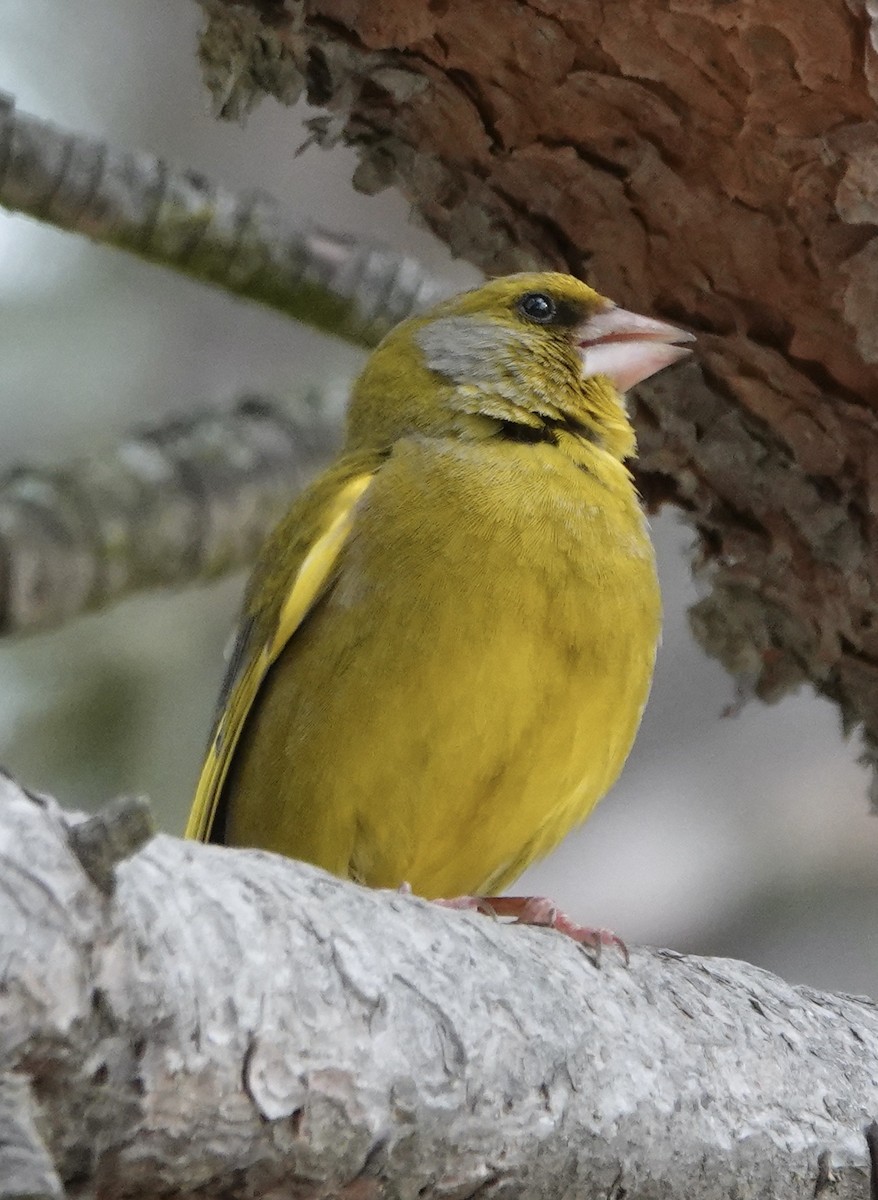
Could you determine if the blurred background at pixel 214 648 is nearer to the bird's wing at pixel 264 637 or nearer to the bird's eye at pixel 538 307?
the bird's wing at pixel 264 637

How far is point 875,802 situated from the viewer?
10.4ft

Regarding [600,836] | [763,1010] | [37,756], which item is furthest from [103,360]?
[763,1010]

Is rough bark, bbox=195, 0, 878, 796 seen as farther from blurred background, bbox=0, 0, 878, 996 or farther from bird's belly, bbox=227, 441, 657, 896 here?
blurred background, bbox=0, 0, 878, 996

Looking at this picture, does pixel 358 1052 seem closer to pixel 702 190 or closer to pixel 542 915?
pixel 542 915

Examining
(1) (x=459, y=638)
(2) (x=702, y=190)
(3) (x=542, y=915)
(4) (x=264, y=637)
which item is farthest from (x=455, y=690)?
(2) (x=702, y=190)

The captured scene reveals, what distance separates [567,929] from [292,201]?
4.89 meters

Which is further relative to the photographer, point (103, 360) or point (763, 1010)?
point (103, 360)

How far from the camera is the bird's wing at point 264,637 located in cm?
283

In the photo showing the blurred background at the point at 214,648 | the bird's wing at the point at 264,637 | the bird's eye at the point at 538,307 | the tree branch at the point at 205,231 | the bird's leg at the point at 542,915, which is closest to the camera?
the bird's leg at the point at 542,915

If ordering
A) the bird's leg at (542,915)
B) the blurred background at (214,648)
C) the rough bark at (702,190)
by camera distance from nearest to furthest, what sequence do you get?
the bird's leg at (542,915), the rough bark at (702,190), the blurred background at (214,648)

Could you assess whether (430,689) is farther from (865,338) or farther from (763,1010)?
(865,338)

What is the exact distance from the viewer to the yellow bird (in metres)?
2.62

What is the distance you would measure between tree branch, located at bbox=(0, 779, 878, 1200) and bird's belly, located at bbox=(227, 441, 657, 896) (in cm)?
61

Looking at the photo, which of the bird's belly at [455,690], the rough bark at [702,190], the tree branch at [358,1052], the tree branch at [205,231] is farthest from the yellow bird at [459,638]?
the tree branch at [205,231]
